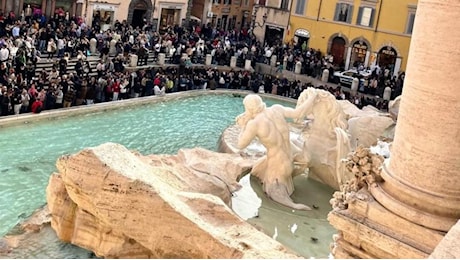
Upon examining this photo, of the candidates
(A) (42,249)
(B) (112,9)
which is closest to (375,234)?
(A) (42,249)

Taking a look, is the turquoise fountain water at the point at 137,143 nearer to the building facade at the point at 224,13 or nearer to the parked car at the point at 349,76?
the parked car at the point at 349,76

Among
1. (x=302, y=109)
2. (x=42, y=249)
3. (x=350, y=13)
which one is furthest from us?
(x=350, y=13)

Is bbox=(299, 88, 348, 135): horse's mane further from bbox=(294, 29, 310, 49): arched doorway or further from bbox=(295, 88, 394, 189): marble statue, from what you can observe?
bbox=(294, 29, 310, 49): arched doorway

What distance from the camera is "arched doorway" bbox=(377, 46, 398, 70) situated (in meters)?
32.6

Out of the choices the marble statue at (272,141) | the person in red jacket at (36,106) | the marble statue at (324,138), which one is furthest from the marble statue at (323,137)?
the person in red jacket at (36,106)

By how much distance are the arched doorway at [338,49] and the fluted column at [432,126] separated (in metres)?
29.6

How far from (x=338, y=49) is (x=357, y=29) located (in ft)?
5.71

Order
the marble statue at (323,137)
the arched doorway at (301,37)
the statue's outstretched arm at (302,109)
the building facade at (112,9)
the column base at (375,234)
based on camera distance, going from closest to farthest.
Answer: the column base at (375,234)
the statue's outstretched arm at (302,109)
the marble statue at (323,137)
the building facade at (112,9)
the arched doorway at (301,37)

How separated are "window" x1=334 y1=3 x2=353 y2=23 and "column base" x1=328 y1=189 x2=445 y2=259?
29.4 meters

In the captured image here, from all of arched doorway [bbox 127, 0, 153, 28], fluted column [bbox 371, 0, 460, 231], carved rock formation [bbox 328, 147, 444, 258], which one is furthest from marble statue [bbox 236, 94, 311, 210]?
arched doorway [bbox 127, 0, 153, 28]

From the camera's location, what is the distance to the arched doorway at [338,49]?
1361 inches

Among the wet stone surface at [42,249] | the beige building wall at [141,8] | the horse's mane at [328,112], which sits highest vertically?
the beige building wall at [141,8]

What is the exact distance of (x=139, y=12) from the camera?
32.0m

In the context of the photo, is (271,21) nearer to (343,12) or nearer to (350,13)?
(343,12)
